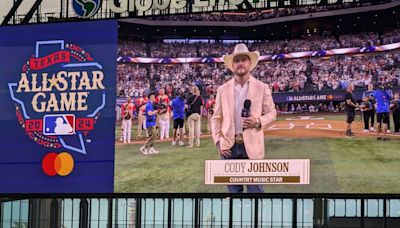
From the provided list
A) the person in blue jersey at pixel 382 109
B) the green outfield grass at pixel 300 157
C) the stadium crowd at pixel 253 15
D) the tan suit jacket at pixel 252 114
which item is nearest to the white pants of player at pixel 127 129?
the green outfield grass at pixel 300 157

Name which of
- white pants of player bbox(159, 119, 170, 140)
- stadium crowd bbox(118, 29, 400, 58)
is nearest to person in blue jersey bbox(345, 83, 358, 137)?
stadium crowd bbox(118, 29, 400, 58)

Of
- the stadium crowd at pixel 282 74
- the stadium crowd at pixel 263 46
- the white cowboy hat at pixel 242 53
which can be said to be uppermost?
the stadium crowd at pixel 263 46

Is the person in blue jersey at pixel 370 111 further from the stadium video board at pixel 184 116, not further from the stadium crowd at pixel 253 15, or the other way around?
the stadium crowd at pixel 253 15

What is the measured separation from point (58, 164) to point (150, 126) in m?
1.70

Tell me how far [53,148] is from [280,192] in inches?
159

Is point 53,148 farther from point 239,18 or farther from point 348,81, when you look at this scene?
point 348,81

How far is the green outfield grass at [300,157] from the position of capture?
1291 centimetres

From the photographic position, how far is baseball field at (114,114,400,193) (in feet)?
42.4

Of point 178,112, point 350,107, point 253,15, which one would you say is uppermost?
point 253,15

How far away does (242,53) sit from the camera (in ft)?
45.4

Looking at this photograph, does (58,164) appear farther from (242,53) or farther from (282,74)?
(282,74)

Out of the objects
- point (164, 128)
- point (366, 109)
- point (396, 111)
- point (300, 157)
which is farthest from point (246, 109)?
point (396, 111)

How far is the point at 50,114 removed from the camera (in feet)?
47.8

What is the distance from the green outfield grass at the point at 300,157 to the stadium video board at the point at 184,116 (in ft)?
0.05
